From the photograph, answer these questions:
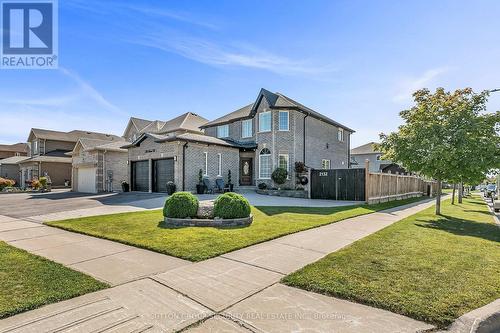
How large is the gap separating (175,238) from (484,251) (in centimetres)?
719

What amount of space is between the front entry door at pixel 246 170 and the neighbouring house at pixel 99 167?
11.0 metres

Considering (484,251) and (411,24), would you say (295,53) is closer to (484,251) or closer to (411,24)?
(411,24)

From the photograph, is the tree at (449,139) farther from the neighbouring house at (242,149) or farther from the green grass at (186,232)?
the neighbouring house at (242,149)

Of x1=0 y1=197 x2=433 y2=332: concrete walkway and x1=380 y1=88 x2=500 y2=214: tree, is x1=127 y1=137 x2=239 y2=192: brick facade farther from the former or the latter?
x1=0 y1=197 x2=433 y2=332: concrete walkway

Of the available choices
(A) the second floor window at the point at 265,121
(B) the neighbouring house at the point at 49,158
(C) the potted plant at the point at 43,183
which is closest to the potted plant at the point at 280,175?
(A) the second floor window at the point at 265,121

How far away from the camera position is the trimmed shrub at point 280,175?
21.5 metres

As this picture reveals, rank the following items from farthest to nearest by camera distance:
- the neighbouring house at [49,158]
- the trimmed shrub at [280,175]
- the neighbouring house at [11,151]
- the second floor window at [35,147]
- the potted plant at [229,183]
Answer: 1. the neighbouring house at [11,151]
2. the second floor window at [35,147]
3. the neighbouring house at [49,158]
4. the trimmed shrub at [280,175]
5. the potted plant at [229,183]

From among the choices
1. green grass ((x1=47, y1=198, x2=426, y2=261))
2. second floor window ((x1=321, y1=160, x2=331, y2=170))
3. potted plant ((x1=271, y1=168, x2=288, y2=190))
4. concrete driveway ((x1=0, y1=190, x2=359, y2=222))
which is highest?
second floor window ((x1=321, y1=160, x2=331, y2=170))

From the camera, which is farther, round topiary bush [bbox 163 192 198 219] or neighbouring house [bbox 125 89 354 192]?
neighbouring house [bbox 125 89 354 192]

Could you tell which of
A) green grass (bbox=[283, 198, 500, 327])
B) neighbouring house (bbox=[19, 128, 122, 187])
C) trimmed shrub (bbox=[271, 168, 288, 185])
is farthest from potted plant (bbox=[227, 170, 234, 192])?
neighbouring house (bbox=[19, 128, 122, 187])

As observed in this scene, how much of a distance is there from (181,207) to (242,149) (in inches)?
591

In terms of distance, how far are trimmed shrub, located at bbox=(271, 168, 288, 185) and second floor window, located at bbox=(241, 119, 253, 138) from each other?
4.74 m

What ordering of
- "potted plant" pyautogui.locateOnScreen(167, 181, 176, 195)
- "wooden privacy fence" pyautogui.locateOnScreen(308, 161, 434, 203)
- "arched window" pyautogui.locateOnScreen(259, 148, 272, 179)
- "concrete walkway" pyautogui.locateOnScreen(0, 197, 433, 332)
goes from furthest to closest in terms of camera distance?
"arched window" pyautogui.locateOnScreen(259, 148, 272, 179), "potted plant" pyautogui.locateOnScreen(167, 181, 176, 195), "wooden privacy fence" pyautogui.locateOnScreen(308, 161, 434, 203), "concrete walkway" pyautogui.locateOnScreen(0, 197, 433, 332)

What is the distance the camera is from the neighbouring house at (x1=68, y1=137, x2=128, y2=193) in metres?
24.0
